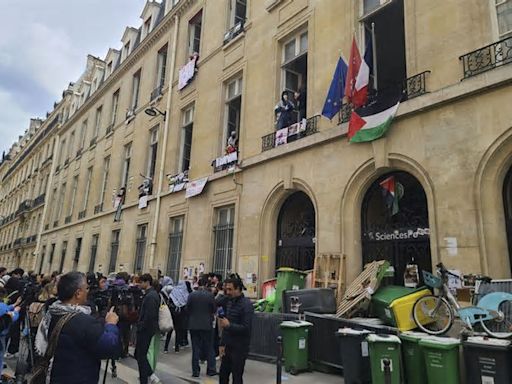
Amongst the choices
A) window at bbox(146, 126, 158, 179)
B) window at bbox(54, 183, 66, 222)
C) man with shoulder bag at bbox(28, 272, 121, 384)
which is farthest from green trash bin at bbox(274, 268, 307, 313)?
window at bbox(54, 183, 66, 222)

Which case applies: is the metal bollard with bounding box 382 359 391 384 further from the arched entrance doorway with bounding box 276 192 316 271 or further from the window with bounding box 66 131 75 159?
the window with bounding box 66 131 75 159

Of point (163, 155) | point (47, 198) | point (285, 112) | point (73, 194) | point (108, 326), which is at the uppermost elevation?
point (47, 198)

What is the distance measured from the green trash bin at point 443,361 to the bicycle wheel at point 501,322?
75 cm

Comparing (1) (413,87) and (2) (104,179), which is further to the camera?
(2) (104,179)

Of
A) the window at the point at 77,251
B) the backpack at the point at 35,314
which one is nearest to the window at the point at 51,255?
the window at the point at 77,251

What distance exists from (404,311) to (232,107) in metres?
9.85

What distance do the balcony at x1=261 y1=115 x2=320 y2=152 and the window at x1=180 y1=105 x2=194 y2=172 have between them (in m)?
5.26

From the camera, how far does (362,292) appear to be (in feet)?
23.1

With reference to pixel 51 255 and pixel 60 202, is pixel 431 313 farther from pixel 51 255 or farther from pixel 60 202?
pixel 60 202

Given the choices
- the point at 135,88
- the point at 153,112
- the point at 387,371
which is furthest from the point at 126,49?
the point at 387,371

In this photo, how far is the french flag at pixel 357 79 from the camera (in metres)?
8.30

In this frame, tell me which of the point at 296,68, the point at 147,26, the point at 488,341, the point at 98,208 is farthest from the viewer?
the point at 98,208

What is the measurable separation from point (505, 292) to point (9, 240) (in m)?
49.0

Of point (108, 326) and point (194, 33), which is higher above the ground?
point (194, 33)
